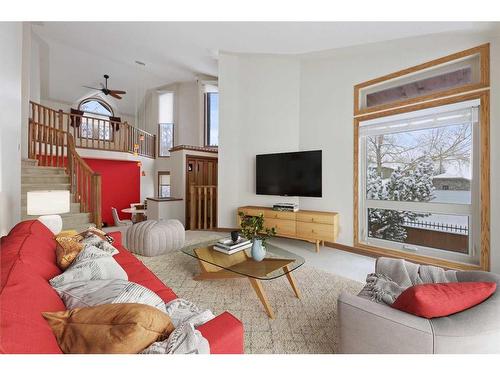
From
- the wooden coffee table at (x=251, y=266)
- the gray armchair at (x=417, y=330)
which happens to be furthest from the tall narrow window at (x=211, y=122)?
the gray armchair at (x=417, y=330)

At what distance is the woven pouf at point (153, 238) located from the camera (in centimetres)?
320

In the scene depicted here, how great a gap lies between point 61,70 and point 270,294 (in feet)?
27.8

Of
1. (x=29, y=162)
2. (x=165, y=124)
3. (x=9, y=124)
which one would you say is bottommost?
(x=29, y=162)

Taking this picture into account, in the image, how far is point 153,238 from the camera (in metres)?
3.21

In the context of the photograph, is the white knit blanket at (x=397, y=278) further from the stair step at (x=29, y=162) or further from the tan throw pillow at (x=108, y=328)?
the stair step at (x=29, y=162)

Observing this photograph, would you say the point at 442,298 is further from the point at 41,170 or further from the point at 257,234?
the point at 41,170

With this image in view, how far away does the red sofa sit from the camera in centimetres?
69

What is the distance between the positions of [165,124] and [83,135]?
244 cm

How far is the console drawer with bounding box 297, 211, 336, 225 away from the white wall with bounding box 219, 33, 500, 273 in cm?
37

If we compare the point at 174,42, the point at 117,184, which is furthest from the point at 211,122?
the point at 117,184

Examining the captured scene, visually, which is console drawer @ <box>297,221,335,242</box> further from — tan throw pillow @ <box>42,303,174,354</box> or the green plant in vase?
tan throw pillow @ <box>42,303,174,354</box>

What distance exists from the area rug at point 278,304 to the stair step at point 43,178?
266 cm
